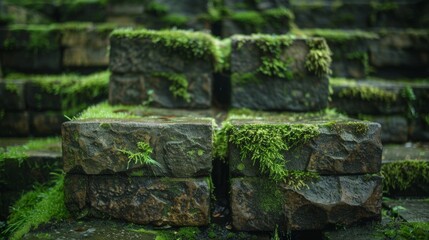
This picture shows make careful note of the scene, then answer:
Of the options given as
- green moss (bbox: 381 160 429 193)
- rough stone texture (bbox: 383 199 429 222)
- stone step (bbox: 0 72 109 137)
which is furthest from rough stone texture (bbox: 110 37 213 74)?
rough stone texture (bbox: 383 199 429 222)

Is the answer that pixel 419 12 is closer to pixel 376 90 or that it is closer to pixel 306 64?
pixel 376 90

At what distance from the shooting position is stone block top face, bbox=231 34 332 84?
310cm

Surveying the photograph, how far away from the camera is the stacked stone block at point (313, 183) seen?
2.29 meters

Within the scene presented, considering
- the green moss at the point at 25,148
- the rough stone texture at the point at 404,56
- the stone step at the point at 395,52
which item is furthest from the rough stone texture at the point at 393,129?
the green moss at the point at 25,148

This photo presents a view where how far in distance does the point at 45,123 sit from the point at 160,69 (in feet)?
5.34

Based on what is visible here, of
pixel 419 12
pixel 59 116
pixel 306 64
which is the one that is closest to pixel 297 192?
pixel 306 64

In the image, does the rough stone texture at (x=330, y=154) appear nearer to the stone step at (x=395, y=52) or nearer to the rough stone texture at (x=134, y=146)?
the rough stone texture at (x=134, y=146)

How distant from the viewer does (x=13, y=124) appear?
12.5 ft

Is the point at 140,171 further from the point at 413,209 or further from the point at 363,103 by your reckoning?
the point at 363,103

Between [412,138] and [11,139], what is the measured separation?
4275 millimetres

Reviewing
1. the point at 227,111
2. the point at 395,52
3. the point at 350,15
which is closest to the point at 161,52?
the point at 227,111

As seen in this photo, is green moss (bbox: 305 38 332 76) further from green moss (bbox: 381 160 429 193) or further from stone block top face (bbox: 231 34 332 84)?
green moss (bbox: 381 160 429 193)

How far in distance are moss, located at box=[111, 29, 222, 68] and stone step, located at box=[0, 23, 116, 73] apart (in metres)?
1.33

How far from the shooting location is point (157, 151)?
7.42 ft
